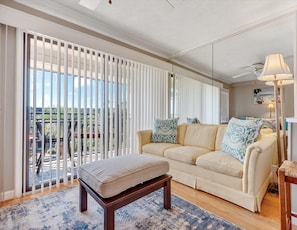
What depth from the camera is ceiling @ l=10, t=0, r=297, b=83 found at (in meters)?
2.23

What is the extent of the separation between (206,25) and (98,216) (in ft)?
9.97

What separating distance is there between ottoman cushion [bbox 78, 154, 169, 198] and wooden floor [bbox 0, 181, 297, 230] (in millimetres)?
651

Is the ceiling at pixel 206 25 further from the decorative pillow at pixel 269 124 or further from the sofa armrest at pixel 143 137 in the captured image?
the sofa armrest at pixel 143 137

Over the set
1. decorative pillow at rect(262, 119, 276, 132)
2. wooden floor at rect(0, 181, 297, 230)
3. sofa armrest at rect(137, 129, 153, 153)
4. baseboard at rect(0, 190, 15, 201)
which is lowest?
wooden floor at rect(0, 181, 297, 230)

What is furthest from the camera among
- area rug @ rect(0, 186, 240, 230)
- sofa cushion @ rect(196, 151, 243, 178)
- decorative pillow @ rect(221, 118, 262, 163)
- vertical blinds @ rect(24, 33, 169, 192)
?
vertical blinds @ rect(24, 33, 169, 192)

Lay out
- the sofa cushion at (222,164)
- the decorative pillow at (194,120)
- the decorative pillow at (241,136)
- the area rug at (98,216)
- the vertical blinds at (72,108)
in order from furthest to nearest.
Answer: the decorative pillow at (194,120) → the vertical blinds at (72,108) → the decorative pillow at (241,136) → the sofa cushion at (222,164) → the area rug at (98,216)

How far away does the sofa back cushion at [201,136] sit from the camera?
275 centimetres

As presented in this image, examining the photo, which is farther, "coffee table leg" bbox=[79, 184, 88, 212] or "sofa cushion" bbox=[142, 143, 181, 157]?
"sofa cushion" bbox=[142, 143, 181, 157]

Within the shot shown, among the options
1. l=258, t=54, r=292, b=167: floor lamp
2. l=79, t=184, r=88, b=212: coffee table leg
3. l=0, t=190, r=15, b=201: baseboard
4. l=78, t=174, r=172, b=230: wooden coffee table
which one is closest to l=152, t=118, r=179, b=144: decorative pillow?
l=78, t=174, r=172, b=230: wooden coffee table

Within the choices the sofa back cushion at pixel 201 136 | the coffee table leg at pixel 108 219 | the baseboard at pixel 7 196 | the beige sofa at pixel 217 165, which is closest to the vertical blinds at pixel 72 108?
the baseboard at pixel 7 196

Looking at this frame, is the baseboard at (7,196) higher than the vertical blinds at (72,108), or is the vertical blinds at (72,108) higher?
the vertical blinds at (72,108)

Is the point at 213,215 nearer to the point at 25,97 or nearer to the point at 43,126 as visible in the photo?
the point at 43,126

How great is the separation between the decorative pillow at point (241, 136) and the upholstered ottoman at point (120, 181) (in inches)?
36.3

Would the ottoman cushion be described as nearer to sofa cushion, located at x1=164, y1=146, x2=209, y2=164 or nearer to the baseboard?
sofa cushion, located at x1=164, y1=146, x2=209, y2=164
